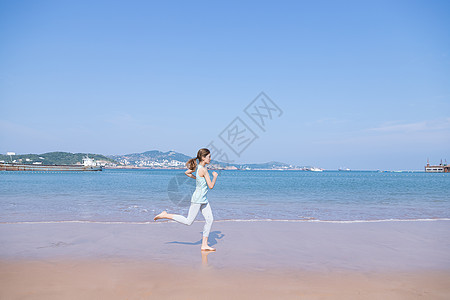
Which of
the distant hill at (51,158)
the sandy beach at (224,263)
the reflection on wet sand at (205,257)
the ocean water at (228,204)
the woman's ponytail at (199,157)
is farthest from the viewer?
the distant hill at (51,158)

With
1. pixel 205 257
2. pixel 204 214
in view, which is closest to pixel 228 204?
pixel 204 214

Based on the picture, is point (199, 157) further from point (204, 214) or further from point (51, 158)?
point (51, 158)

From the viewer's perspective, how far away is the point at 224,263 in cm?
553

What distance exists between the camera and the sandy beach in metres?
4.24

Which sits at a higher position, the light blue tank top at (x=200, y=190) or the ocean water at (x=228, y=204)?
the light blue tank top at (x=200, y=190)

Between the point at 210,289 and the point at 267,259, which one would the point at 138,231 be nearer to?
the point at 267,259

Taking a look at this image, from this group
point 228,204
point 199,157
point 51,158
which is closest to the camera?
point 199,157

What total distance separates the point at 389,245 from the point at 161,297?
17.2 ft

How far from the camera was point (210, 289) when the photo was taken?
4.29m

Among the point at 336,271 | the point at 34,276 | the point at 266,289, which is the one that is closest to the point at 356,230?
the point at 336,271

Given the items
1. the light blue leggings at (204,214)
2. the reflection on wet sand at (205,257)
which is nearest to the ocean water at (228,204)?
the light blue leggings at (204,214)

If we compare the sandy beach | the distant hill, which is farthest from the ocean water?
the distant hill

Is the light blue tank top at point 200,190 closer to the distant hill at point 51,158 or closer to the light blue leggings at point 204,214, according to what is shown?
the light blue leggings at point 204,214

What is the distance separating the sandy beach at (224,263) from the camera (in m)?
4.24
